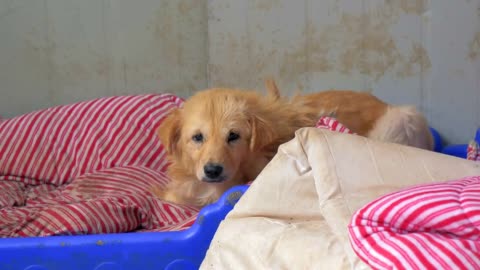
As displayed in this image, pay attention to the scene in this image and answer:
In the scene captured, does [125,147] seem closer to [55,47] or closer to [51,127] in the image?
[51,127]

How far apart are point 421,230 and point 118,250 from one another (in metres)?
0.74

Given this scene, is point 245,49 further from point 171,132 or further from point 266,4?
point 171,132

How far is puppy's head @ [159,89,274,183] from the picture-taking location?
63.6 inches

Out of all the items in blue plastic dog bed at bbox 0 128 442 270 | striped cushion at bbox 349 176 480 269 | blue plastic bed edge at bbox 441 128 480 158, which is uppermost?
striped cushion at bbox 349 176 480 269

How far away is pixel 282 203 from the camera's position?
41.1 inches

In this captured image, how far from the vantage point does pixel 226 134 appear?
165cm

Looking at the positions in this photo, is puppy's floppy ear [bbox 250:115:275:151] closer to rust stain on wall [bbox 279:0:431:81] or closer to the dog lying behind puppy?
the dog lying behind puppy

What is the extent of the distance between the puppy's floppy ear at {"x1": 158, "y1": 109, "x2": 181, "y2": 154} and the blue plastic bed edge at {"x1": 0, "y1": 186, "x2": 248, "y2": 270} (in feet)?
1.72

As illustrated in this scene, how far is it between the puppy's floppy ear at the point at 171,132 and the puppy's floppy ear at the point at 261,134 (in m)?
0.25

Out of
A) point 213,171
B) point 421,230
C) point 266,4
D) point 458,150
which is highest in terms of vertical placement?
point 266,4

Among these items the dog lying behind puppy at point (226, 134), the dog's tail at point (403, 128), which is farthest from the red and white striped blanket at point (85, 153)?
the dog's tail at point (403, 128)

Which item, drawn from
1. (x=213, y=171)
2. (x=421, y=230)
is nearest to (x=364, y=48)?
(x=213, y=171)

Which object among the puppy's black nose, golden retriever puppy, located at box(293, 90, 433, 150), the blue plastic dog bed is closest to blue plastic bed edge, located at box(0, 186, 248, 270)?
the blue plastic dog bed

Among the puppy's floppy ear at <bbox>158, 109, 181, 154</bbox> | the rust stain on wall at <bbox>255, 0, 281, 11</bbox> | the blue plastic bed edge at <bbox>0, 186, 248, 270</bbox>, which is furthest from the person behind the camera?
the rust stain on wall at <bbox>255, 0, 281, 11</bbox>
